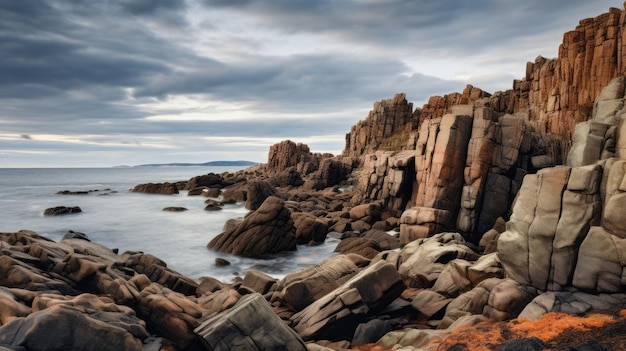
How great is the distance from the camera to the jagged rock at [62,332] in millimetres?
9938

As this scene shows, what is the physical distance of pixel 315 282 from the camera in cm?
1864

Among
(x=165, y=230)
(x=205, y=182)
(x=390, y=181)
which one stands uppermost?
(x=390, y=181)

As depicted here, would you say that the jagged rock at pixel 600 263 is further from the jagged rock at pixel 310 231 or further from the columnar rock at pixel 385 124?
the columnar rock at pixel 385 124

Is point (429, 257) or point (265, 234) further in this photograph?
point (265, 234)

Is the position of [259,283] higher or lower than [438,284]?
lower

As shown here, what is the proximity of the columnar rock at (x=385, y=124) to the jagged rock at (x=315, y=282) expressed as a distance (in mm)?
89462

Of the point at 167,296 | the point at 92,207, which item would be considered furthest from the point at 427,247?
the point at 92,207

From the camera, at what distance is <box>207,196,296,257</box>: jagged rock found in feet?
108

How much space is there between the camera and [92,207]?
233 ft

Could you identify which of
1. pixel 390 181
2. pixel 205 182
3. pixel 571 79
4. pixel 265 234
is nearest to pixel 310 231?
pixel 265 234

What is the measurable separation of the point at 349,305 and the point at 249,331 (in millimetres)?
4688

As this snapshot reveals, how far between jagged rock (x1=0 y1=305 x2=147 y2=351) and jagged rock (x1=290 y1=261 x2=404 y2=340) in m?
6.53

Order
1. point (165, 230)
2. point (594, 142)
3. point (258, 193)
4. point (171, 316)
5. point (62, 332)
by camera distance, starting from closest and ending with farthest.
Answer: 1. point (62, 332)
2. point (171, 316)
3. point (594, 142)
4. point (165, 230)
5. point (258, 193)

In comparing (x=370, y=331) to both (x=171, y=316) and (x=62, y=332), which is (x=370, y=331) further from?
(x=62, y=332)
